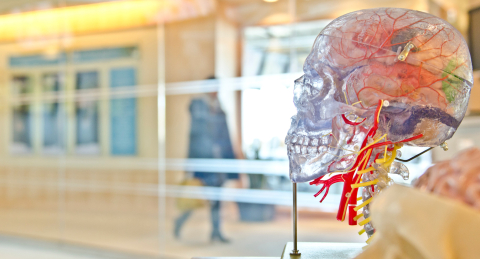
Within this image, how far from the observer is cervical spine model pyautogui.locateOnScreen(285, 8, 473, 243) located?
0.66m

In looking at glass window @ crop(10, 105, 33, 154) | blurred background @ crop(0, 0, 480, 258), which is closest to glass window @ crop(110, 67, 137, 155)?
blurred background @ crop(0, 0, 480, 258)

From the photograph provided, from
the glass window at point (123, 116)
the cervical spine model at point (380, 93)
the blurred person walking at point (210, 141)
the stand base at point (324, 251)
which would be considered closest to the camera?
the cervical spine model at point (380, 93)

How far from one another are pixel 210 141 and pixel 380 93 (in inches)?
111

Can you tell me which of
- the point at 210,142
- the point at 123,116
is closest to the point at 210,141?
the point at 210,142

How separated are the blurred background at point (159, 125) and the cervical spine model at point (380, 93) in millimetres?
2257

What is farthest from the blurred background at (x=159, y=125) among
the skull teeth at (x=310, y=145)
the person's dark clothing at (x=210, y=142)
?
the skull teeth at (x=310, y=145)

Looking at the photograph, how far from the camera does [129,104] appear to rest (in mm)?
3885

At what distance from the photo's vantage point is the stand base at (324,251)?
78 centimetres

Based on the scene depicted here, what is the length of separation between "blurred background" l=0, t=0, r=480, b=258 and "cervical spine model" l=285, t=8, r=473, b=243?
2.26m

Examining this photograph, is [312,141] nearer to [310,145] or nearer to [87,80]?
[310,145]

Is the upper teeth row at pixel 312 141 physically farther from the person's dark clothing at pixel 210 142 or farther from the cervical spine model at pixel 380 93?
the person's dark clothing at pixel 210 142

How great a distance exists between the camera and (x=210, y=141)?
3449 millimetres

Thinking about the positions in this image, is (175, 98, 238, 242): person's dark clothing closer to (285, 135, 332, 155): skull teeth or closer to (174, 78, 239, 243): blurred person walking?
(174, 78, 239, 243): blurred person walking

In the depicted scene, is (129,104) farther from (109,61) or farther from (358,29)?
(358,29)
